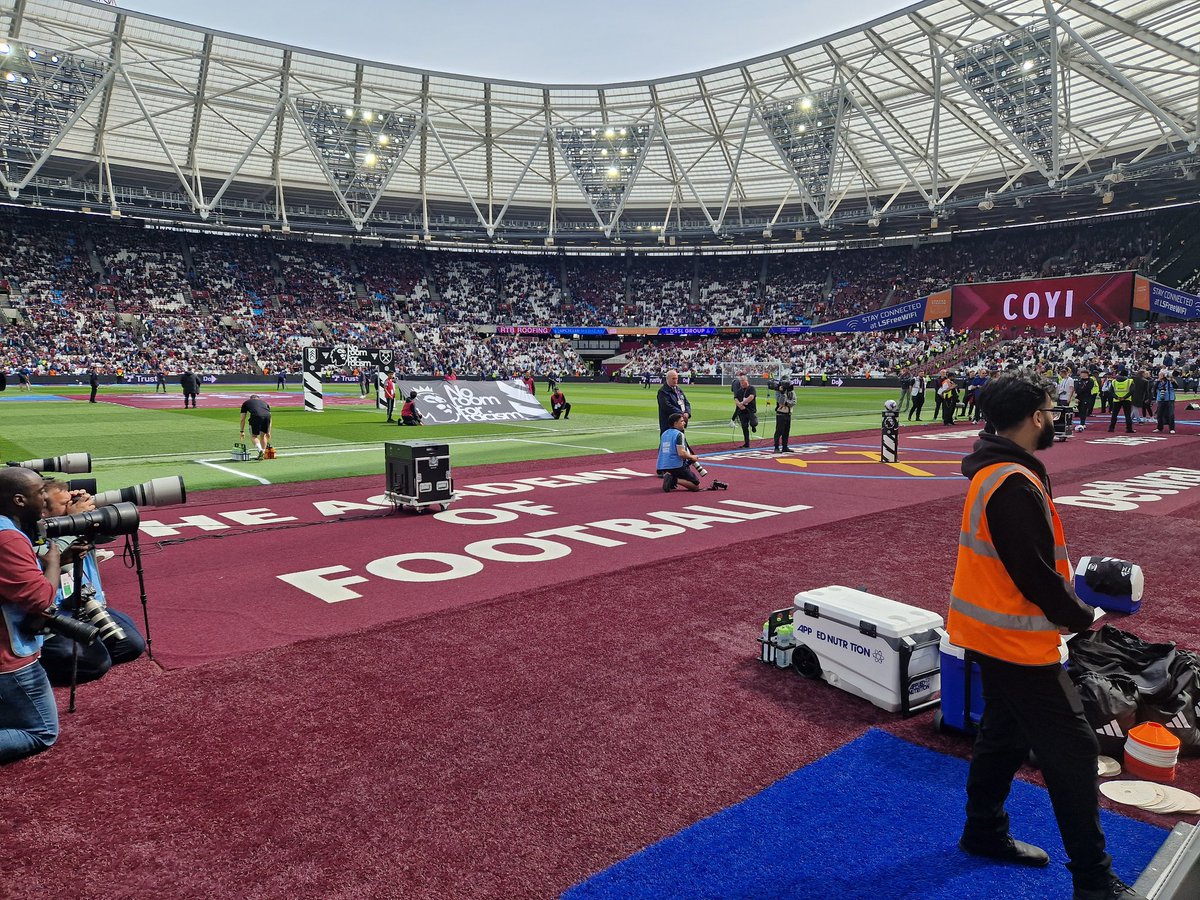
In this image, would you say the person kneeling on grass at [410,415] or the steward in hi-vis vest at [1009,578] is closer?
the steward in hi-vis vest at [1009,578]

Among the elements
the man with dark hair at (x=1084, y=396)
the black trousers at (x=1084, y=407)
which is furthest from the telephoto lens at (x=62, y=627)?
the black trousers at (x=1084, y=407)

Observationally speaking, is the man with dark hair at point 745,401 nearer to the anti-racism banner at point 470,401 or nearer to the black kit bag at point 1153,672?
the anti-racism banner at point 470,401

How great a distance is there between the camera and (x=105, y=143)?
56.0m

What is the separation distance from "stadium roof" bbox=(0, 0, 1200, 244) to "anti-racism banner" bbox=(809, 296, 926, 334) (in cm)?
792

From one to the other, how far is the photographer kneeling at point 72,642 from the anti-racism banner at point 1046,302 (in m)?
60.6

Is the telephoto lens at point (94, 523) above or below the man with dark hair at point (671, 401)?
below

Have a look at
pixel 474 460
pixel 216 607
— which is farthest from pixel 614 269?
pixel 216 607

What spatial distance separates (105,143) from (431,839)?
69.4m

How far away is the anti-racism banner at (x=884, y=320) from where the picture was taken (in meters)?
64.2

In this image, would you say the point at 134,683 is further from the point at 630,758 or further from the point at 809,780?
the point at 809,780

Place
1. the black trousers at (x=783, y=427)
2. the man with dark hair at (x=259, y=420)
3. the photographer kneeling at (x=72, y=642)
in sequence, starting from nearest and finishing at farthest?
1. the photographer kneeling at (x=72, y=642)
2. the man with dark hair at (x=259, y=420)
3. the black trousers at (x=783, y=427)

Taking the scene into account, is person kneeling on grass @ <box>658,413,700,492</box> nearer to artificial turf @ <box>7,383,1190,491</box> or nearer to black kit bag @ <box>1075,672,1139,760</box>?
artificial turf @ <box>7,383,1190,491</box>

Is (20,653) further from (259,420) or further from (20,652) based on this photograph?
(259,420)

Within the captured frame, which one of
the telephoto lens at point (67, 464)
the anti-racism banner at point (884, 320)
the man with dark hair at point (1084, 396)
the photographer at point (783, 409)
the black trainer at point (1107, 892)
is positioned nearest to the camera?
the black trainer at point (1107, 892)
